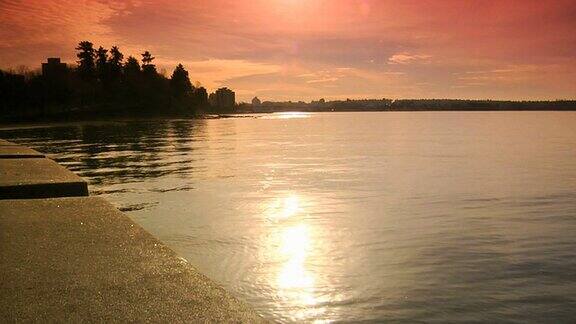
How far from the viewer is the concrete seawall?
13.1 ft

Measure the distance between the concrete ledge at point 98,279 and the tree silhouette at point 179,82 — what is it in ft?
557

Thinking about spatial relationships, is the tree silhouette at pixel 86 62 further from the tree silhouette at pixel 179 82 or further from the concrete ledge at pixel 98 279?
the concrete ledge at pixel 98 279

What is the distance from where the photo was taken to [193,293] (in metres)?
4.48

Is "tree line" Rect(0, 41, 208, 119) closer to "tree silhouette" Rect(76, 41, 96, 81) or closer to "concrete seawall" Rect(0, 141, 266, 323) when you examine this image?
"tree silhouette" Rect(76, 41, 96, 81)

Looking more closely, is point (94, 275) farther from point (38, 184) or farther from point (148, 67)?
point (148, 67)

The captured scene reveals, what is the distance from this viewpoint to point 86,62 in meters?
145

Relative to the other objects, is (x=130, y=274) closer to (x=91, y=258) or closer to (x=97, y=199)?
(x=91, y=258)

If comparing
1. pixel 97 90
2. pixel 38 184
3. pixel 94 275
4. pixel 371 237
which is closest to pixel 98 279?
pixel 94 275

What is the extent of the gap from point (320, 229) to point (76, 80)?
14845 cm

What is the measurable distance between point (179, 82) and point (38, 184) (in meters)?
169

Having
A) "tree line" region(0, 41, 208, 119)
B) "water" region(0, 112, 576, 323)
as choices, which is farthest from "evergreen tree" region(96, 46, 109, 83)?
"water" region(0, 112, 576, 323)

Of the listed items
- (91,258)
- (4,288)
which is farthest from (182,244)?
(4,288)

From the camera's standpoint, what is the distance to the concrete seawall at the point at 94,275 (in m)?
3.99

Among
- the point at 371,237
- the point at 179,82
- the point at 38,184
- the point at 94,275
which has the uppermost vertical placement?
the point at 179,82
